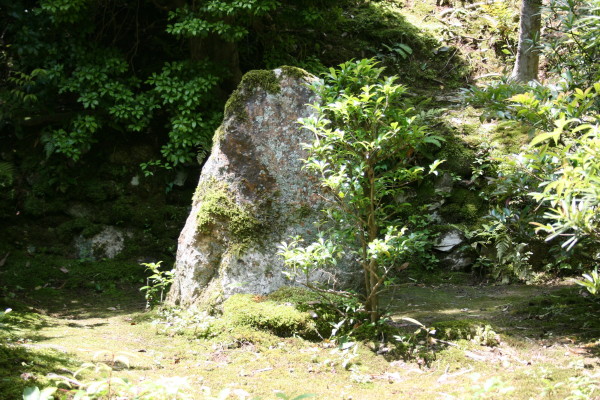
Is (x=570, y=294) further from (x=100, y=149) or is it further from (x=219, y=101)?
(x=100, y=149)

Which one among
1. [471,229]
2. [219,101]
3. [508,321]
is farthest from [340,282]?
[219,101]

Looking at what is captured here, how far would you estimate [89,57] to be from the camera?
309 inches

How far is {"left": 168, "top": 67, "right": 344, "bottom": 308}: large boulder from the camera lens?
486 centimetres

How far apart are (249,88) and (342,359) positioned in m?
2.79

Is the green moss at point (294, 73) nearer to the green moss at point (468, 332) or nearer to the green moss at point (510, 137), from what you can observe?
the green moss at point (468, 332)

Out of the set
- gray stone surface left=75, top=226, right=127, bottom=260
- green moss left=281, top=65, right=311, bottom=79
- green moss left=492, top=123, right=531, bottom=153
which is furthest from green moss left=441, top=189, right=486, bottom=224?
gray stone surface left=75, top=226, right=127, bottom=260

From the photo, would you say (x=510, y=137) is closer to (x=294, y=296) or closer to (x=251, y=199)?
(x=251, y=199)

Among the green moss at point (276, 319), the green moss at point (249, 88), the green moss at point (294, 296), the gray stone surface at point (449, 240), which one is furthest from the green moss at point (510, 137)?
the green moss at point (276, 319)

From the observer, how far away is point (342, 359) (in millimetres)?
3805

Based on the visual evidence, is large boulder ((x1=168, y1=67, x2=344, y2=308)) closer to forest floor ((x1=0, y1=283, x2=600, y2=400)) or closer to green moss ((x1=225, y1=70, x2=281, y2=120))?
green moss ((x1=225, y1=70, x2=281, y2=120))

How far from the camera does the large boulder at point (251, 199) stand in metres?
4.86

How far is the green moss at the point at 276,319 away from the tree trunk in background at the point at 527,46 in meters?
5.51

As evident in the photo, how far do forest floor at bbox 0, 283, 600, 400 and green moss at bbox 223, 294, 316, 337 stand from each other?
0.10 m

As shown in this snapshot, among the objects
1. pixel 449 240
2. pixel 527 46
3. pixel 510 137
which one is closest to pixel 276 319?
pixel 449 240
